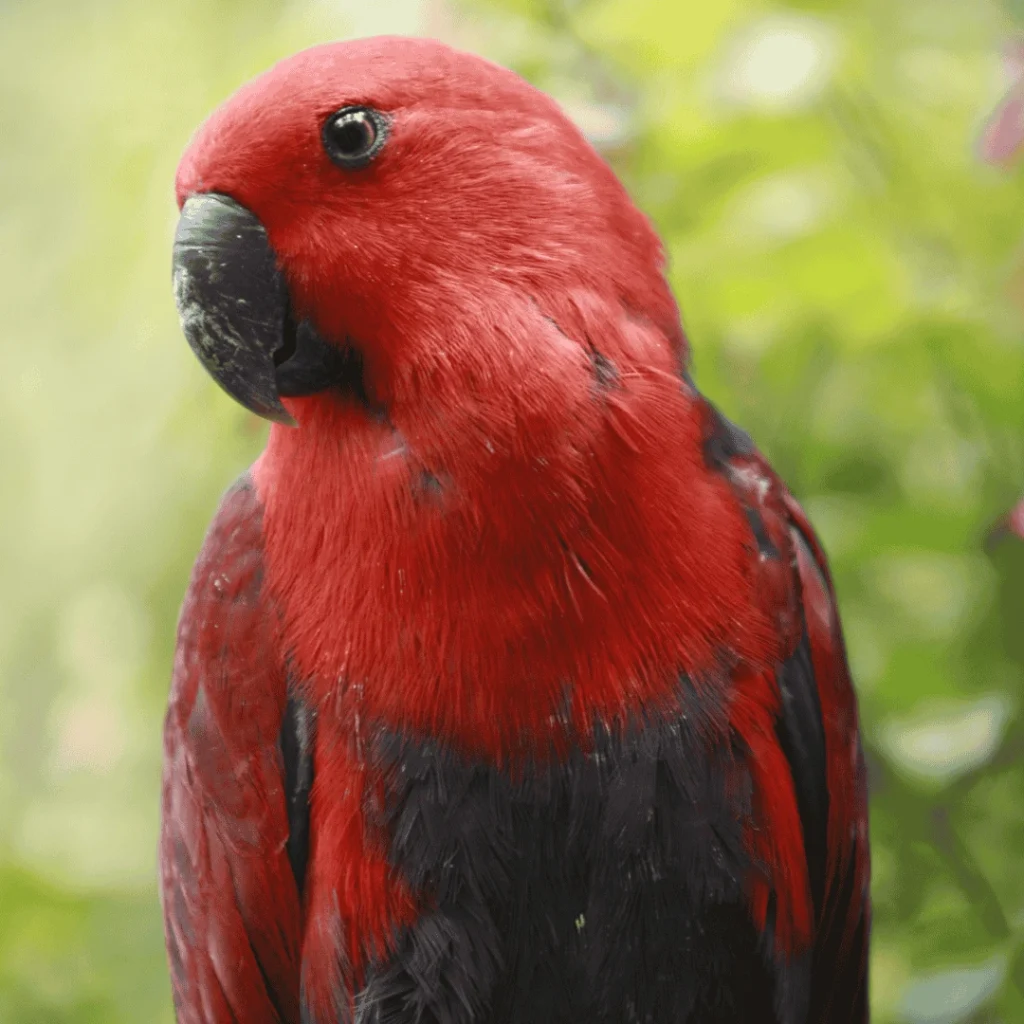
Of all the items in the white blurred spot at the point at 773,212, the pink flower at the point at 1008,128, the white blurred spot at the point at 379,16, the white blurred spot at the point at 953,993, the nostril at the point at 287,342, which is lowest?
the white blurred spot at the point at 953,993

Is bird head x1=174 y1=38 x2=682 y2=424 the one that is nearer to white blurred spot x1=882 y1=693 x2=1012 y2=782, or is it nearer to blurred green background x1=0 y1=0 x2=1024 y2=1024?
blurred green background x1=0 y1=0 x2=1024 y2=1024

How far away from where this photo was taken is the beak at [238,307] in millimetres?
1187

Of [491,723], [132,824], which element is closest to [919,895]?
[491,723]

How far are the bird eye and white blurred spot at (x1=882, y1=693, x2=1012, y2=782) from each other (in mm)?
937

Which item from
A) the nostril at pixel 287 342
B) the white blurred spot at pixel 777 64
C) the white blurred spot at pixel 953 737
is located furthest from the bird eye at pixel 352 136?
the white blurred spot at pixel 953 737

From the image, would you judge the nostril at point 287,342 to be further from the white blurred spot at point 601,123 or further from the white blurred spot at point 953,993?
the white blurred spot at point 953,993

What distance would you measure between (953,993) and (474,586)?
2.30 ft

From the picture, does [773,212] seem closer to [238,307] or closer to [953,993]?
[238,307]

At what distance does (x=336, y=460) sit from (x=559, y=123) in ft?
1.32

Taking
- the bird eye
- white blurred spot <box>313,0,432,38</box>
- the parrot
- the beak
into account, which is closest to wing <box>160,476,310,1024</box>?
the parrot

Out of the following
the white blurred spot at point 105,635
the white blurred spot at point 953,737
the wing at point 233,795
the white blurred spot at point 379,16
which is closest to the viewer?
the wing at point 233,795

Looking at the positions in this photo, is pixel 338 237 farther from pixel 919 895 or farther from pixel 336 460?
pixel 919 895

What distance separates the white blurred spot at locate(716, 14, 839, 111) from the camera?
1.54m

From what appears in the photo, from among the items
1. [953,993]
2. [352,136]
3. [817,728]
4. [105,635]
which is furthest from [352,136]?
[105,635]
